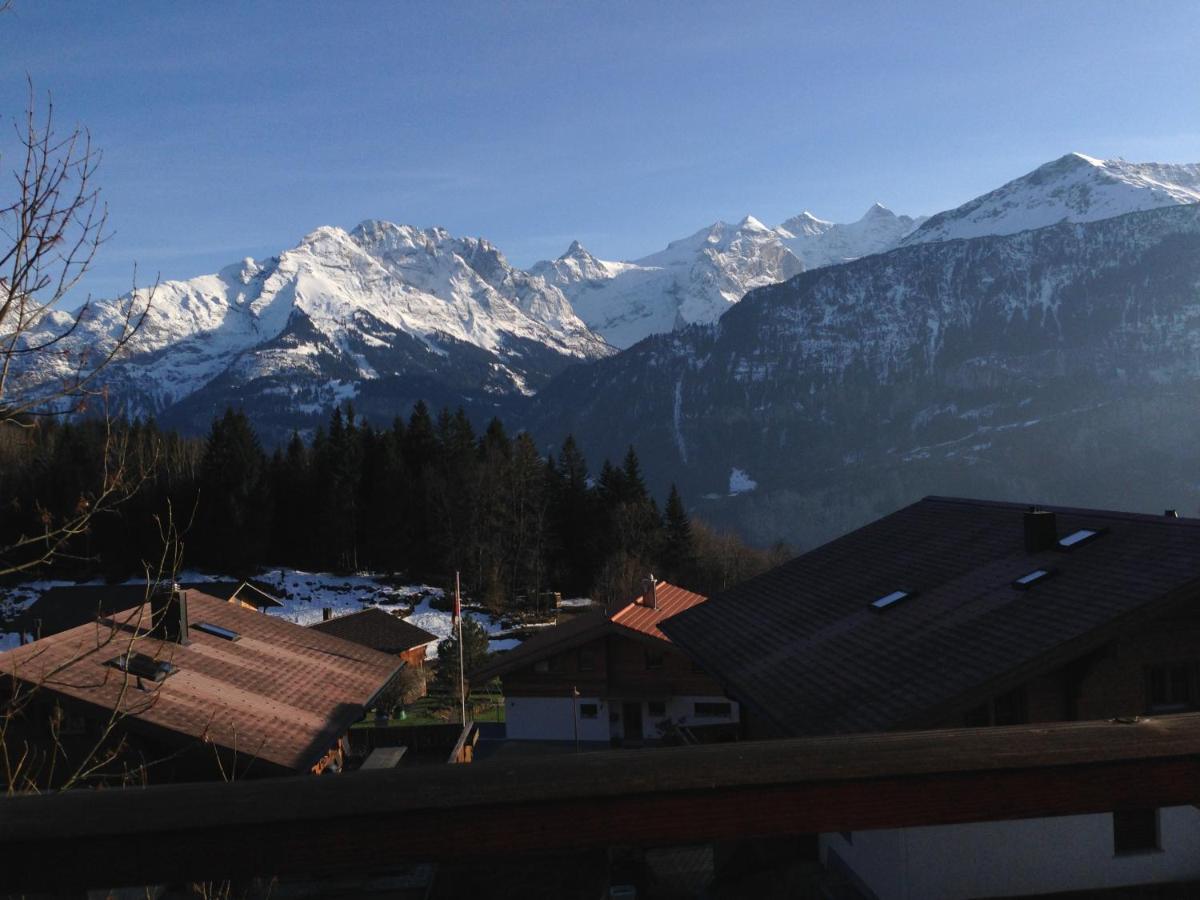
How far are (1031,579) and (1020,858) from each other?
5.40 metres

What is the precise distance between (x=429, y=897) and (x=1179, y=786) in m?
3.45

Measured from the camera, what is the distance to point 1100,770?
1.93m

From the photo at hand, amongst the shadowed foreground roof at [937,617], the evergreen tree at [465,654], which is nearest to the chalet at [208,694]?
the shadowed foreground roof at [937,617]

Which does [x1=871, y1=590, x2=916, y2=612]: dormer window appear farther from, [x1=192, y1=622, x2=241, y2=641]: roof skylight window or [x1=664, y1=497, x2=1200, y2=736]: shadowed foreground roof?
[x1=192, y1=622, x2=241, y2=641]: roof skylight window

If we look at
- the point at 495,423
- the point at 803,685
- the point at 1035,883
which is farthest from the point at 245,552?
the point at 1035,883

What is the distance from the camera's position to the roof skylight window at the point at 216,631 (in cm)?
2002

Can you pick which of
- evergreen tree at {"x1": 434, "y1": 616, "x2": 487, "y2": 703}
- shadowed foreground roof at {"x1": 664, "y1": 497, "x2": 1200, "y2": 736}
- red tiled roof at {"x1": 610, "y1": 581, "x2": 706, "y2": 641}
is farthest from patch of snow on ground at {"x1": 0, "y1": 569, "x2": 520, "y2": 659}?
shadowed foreground roof at {"x1": 664, "y1": 497, "x2": 1200, "y2": 736}

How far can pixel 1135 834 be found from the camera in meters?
9.58

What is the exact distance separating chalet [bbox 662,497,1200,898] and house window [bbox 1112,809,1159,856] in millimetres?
18

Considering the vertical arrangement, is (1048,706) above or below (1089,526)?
below

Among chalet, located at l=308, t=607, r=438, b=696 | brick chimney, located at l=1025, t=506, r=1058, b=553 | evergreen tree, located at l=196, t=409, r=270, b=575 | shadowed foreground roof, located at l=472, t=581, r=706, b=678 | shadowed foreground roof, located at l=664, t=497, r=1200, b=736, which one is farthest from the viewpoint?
evergreen tree, located at l=196, t=409, r=270, b=575

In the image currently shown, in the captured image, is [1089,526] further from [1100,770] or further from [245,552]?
[245,552]

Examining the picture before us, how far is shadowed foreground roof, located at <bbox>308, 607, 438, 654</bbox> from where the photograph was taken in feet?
147

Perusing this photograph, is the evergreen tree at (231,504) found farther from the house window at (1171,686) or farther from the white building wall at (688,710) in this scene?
the house window at (1171,686)
